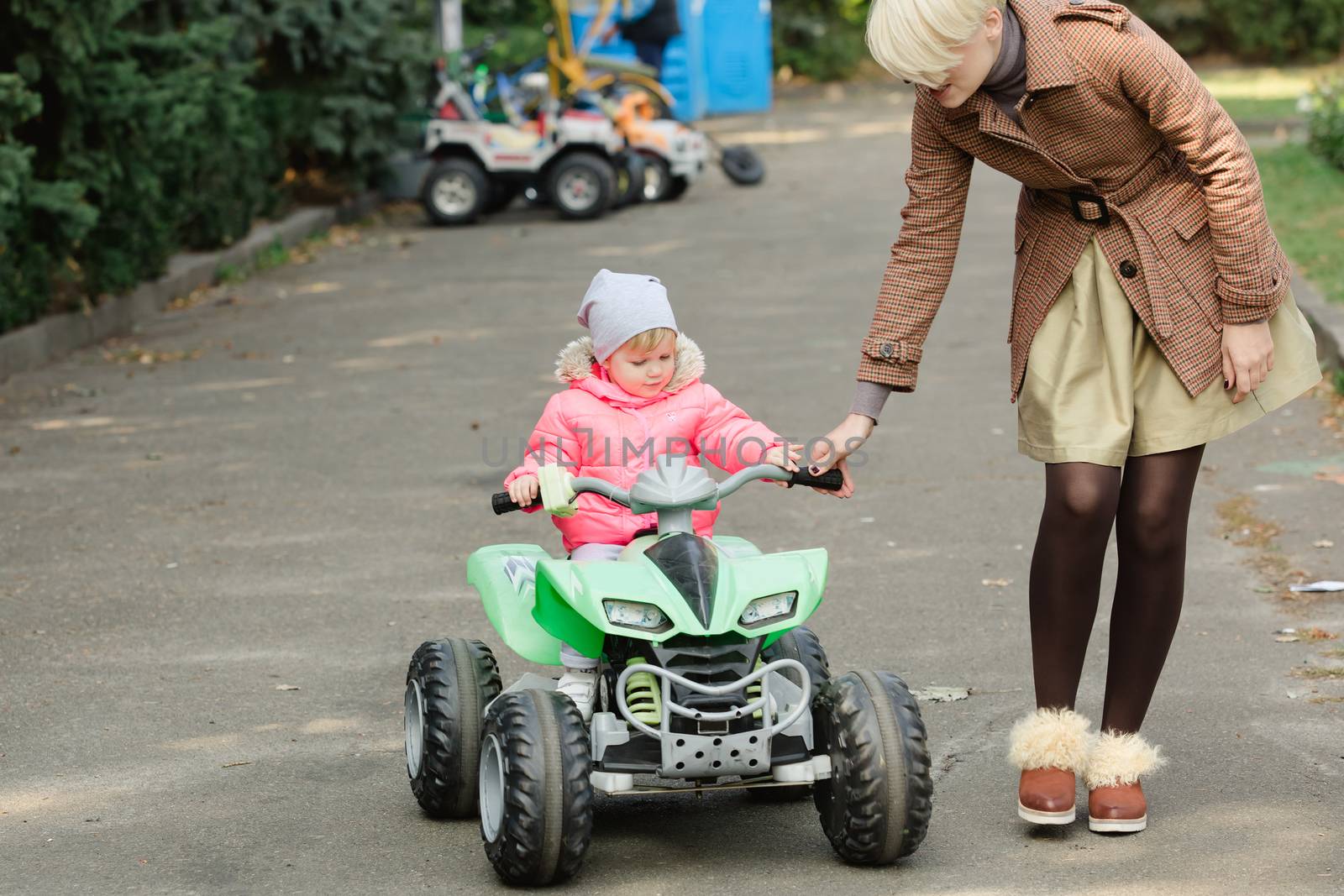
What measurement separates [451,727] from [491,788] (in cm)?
29

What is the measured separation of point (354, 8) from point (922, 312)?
41.9 feet

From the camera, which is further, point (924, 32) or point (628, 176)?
point (628, 176)

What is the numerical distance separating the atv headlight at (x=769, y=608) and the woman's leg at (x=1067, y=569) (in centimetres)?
59

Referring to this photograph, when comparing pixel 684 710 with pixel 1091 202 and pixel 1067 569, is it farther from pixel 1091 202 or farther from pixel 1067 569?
pixel 1091 202

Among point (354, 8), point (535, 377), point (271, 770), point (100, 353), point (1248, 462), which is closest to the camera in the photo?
point (271, 770)

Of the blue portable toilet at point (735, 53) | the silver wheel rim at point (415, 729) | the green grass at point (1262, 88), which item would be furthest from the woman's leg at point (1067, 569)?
the blue portable toilet at point (735, 53)

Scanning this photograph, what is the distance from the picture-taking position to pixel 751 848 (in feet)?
12.6

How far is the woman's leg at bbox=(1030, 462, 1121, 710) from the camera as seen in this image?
3.75 metres

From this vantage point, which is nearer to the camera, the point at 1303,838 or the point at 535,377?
the point at 1303,838

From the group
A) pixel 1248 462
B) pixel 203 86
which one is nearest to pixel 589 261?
pixel 203 86

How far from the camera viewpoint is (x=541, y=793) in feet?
11.4

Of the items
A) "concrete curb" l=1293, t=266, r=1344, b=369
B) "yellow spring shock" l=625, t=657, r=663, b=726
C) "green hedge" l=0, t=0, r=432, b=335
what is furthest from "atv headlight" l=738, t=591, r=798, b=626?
"green hedge" l=0, t=0, r=432, b=335

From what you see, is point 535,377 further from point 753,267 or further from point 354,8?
point 354,8

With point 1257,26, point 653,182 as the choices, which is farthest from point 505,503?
point 1257,26
